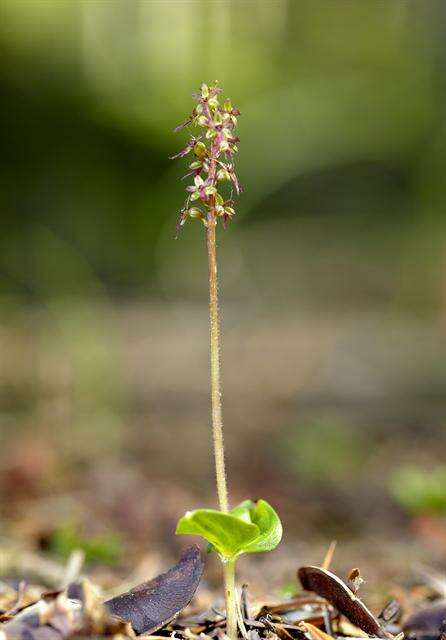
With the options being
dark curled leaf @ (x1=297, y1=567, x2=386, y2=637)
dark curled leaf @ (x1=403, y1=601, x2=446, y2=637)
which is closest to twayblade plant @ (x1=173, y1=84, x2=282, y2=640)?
dark curled leaf @ (x1=297, y1=567, x2=386, y2=637)

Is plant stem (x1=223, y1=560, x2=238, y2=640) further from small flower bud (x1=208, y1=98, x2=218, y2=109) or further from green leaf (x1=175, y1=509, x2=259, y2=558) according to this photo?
small flower bud (x1=208, y1=98, x2=218, y2=109)

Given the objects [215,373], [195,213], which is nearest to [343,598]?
[215,373]

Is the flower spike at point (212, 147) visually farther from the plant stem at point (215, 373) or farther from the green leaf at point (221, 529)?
the green leaf at point (221, 529)

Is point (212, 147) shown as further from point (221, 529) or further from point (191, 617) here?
point (191, 617)

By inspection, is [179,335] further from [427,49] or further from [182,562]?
[182,562]

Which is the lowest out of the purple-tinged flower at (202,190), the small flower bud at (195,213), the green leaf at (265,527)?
the green leaf at (265,527)

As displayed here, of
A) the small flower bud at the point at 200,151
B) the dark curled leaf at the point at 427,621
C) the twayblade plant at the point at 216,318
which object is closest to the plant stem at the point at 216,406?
the twayblade plant at the point at 216,318
